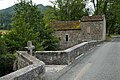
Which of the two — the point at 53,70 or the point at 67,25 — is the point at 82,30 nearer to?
the point at 67,25

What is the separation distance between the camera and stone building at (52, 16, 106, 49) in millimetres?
57094

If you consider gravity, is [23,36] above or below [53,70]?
above

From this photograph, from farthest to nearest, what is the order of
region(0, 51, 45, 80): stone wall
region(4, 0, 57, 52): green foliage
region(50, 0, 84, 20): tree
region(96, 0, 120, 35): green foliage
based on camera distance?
region(50, 0, 84, 20): tree, region(96, 0, 120, 35): green foliage, region(4, 0, 57, 52): green foliage, region(0, 51, 45, 80): stone wall

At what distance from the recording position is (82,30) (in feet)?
192

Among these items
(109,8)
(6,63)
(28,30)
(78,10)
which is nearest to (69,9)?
(78,10)

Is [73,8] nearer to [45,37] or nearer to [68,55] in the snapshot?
[45,37]

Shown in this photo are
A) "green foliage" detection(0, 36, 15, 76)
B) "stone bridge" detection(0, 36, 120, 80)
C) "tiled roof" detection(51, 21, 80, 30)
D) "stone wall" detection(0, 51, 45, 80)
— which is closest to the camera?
"stone wall" detection(0, 51, 45, 80)

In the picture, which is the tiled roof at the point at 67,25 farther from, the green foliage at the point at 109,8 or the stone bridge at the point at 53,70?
the stone bridge at the point at 53,70

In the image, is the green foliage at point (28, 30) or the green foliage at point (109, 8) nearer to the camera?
the green foliage at point (28, 30)

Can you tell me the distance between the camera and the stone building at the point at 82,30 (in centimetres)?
5709

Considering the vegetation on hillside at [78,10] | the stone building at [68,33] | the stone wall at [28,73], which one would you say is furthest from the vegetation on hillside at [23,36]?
the vegetation on hillside at [78,10]

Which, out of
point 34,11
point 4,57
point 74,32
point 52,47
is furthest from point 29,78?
point 74,32

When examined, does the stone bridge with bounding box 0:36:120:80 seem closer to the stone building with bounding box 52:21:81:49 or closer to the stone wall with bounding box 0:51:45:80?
the stone wall with bounding box 0:51:45:80

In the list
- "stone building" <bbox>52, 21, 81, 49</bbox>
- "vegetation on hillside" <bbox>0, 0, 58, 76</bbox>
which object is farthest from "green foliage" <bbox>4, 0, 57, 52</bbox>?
"stone building" <bbox>52, 21, 81, 49</bbox>
